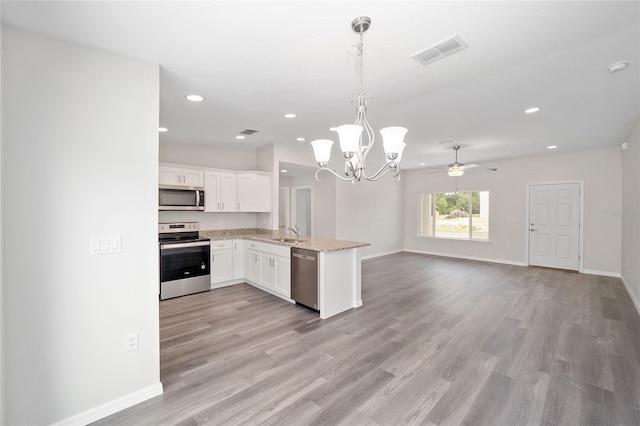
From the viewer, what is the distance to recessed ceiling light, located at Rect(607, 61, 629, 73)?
7.81 feet

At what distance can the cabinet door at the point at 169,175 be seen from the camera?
14.9 feet

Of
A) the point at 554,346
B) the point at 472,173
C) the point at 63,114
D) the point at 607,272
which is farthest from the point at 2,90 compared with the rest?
the point at 607,272

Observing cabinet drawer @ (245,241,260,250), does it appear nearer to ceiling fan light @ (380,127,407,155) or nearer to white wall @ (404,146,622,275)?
ceiling fan light @ (380,127,407,155)

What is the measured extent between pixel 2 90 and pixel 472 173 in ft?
27.9

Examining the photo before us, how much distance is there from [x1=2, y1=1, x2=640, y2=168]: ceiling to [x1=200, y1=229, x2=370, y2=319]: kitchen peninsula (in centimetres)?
179

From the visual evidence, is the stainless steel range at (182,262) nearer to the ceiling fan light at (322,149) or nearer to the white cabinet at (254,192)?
the white cabinet at (254,192)

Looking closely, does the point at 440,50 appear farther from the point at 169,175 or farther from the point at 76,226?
the point at 169,175

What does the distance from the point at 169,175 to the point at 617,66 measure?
5556 millimetres

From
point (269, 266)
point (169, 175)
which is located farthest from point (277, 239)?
point (169, 175)

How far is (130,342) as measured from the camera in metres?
2.10

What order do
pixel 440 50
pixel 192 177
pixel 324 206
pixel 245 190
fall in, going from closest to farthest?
1. pixel 440 50
2. pixel 192 177
3. pixel 245 190
4. pixel 324 206

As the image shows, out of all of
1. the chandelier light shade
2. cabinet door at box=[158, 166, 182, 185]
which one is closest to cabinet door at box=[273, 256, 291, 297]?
cabinet door at box=[158, 166, 182, 185]

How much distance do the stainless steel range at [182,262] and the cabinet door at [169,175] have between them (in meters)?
0.71

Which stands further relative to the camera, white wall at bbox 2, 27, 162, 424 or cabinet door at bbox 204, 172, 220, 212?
cabinet door at bbox 204, 172, 220, 212
